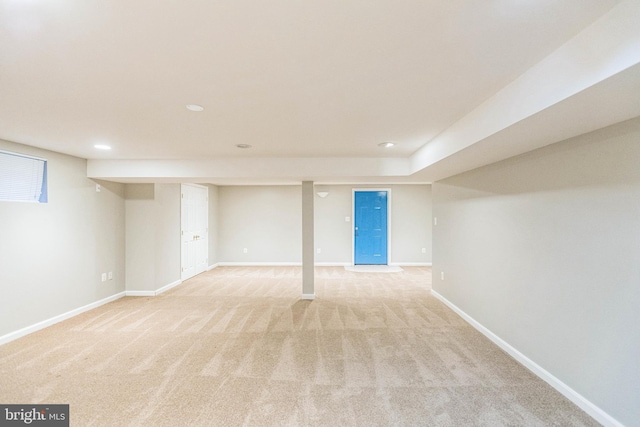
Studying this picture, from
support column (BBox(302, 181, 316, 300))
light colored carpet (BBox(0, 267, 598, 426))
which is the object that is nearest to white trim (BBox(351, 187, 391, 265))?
support column (BBox(302, 181, 316, 300))

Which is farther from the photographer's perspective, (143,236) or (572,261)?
(143,236)

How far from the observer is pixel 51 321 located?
3.88 metres

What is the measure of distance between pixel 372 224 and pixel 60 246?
622cm

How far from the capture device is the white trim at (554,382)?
2021 millimetres

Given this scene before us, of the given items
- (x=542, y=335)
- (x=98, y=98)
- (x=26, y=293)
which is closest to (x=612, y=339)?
(x=542, y=335)

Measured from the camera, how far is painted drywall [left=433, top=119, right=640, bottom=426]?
1.91 meters

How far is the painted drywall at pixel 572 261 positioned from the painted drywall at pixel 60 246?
5.36m

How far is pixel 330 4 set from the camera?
1.26 metres

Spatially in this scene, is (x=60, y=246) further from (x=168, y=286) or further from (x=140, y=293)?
(x=168, y=286)

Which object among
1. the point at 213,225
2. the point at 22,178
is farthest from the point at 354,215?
the point at 22,178

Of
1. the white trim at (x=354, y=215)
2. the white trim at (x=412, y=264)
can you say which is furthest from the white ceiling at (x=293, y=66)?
the white trim at (x=412, y=264)

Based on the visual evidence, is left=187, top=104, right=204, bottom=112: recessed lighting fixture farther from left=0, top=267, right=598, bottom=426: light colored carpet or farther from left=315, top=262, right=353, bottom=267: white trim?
left=315, top=262, right=353, bottom=267: white trim

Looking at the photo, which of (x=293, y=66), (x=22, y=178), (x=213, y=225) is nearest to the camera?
(x=293, y=66)

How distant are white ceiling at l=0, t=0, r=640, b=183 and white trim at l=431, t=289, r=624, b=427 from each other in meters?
1.90
